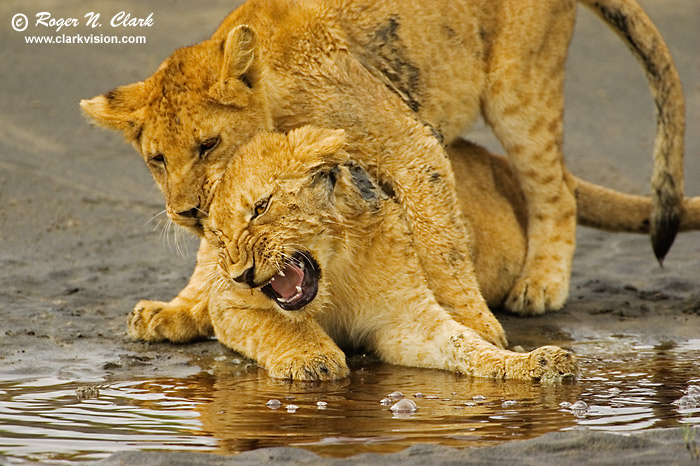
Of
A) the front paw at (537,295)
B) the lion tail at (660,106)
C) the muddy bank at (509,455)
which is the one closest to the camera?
the muddy bank at (509,455)

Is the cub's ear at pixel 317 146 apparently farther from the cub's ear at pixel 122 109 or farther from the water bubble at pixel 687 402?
the water bubble at pixel 687 402

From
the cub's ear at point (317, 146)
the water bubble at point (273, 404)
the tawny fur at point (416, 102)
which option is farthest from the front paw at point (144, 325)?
the water bubble at point (273, 404)

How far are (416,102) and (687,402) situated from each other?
2676 millimetres

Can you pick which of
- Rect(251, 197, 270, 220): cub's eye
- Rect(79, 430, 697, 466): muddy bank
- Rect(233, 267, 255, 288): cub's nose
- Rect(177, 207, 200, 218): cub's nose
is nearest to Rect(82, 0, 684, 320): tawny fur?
Rect(177, 207, 200, 218): cub's nose

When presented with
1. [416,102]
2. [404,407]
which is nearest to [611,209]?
[416,102]

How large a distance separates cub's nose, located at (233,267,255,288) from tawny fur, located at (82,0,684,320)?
431mm

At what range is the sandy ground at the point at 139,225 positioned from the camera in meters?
6.12

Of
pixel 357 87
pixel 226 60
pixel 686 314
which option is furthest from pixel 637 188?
pixel 226 60

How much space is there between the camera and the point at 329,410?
4.93 meters

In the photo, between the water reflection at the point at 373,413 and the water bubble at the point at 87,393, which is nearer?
the water reflection at the point at 373,413

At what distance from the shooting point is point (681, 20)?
43.4ft

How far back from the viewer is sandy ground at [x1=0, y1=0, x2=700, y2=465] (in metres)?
6.12

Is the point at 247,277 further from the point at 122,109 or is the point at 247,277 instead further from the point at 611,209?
the point at 611,209

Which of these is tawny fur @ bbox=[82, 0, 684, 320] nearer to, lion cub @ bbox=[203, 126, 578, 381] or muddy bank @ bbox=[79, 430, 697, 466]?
A: lion cub @ bbox=[203, 126, 578, 381]
